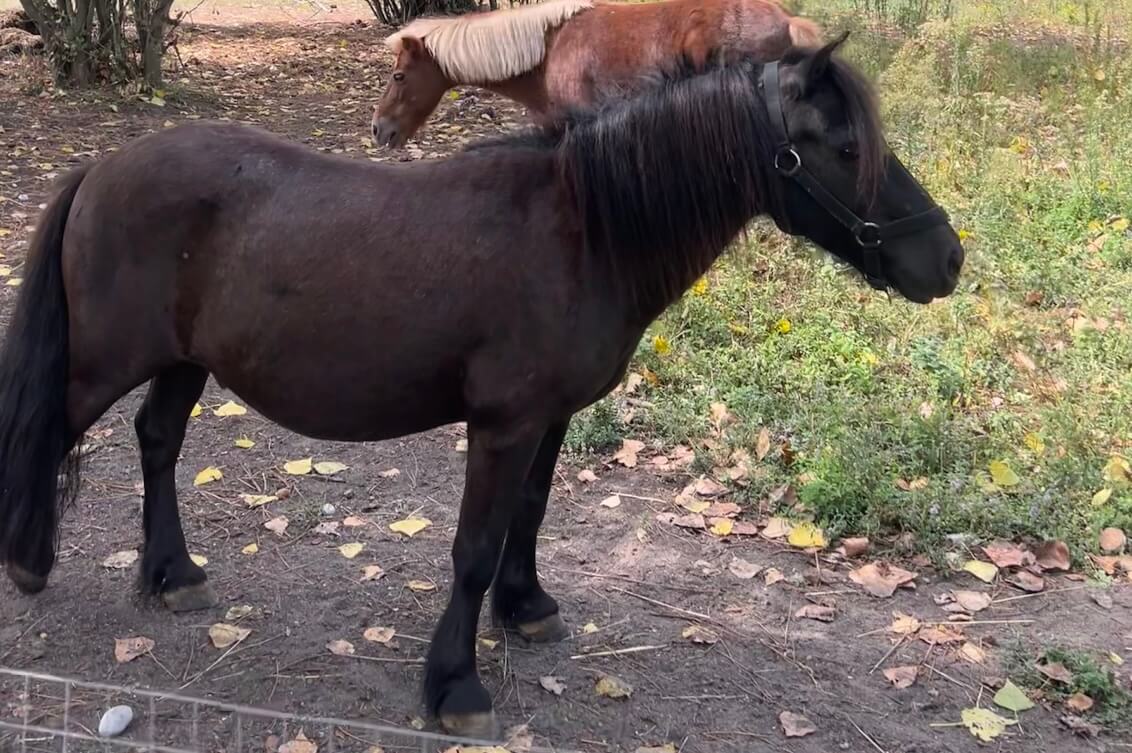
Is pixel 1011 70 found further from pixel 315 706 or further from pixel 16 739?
pixel 16 739

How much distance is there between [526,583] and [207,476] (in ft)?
5.33

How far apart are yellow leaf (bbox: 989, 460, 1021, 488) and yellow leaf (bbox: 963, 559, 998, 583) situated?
0.46m

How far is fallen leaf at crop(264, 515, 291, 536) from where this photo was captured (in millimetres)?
3844

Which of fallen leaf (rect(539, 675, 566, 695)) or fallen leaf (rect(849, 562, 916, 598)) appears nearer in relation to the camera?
fallen leaf (rect(539, 675, 566, 695))

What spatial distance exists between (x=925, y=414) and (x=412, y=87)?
420cm

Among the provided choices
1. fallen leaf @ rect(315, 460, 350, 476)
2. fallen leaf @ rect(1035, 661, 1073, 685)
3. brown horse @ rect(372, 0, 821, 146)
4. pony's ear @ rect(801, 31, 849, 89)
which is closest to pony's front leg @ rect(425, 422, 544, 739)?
pony's ear @ rect(801, 31, 849, 89)

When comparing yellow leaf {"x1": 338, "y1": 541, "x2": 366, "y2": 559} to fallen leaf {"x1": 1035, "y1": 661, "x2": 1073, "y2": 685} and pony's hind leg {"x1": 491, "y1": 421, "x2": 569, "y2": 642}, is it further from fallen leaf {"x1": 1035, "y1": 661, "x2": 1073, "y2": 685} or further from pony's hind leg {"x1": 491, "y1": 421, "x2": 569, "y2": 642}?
fallen leaf {"x1": 1035, "y1": 661, "x2": 1073, "y2": 685}

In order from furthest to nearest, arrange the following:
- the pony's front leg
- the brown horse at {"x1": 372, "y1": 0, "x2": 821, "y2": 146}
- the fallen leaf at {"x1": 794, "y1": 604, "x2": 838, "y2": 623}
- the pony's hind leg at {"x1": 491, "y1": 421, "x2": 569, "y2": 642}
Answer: the brown horse at {"x1": 372, "y1": 0, "x2": 821, "y2": 146} → the fallen leaf at {"x1": 794, "y1": 604, "x2": 838, "y2": 623} → the pony's hind leg at {"x1": 491, "y1": 421, "x2": 569, "y2": 642} → the pony's front leg

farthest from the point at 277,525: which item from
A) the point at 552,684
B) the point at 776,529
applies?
the point at 776,529

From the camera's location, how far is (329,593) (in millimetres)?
3467

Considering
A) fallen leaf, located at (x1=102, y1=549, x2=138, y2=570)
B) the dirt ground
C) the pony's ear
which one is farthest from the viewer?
fallen leaf, located at (x1=102, y1=549, x2=138, y2=570)

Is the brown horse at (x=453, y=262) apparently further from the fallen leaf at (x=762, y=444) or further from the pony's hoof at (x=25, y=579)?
the fallen leaf at (x=762, y=444)

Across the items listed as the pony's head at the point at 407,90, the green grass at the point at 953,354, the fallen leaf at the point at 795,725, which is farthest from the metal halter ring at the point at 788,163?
the pony's head at the point at 407,90

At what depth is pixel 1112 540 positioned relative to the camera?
3725 millimetres
